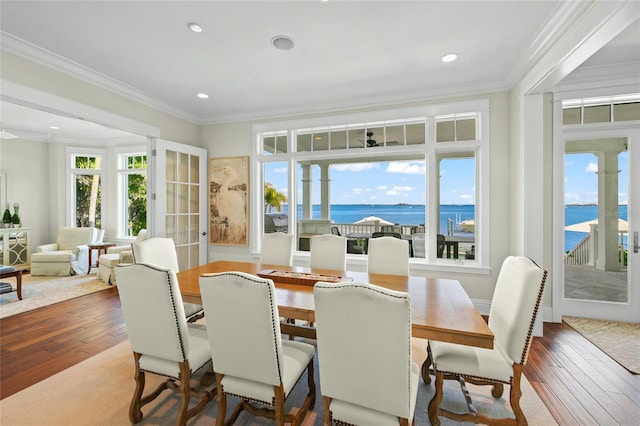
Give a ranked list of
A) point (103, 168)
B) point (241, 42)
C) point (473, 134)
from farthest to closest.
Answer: point (103, 168)
point (473, 134)
point (241, 42)

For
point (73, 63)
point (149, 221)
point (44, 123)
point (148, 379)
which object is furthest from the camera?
point (44, 123)

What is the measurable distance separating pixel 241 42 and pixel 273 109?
1.72 meters

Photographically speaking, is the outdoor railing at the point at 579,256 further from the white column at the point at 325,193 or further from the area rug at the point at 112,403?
the white column at the point at 325,193

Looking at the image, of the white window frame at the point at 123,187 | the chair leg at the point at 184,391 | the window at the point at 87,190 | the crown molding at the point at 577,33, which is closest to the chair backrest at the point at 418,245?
the crown molding at the point at 577,33

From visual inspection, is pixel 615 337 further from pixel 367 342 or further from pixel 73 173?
pixel 73 173

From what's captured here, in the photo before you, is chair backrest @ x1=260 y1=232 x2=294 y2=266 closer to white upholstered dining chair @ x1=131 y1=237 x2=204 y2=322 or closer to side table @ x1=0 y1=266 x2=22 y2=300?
white upholstered dining chair @ x1=131 y1=237 x2=204 y2=322

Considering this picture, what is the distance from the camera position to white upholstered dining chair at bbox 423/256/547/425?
62.2 inches

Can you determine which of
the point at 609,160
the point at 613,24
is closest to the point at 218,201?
the point at 613,24

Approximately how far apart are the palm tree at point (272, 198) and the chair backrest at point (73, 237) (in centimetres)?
421

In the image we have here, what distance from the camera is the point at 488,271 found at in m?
3.48

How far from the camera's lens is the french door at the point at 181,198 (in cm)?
389

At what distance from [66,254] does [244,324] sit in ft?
18.9

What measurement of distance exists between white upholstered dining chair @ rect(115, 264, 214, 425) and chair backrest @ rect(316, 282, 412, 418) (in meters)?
0.84

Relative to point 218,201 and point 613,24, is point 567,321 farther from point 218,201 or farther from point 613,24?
point 218,201
